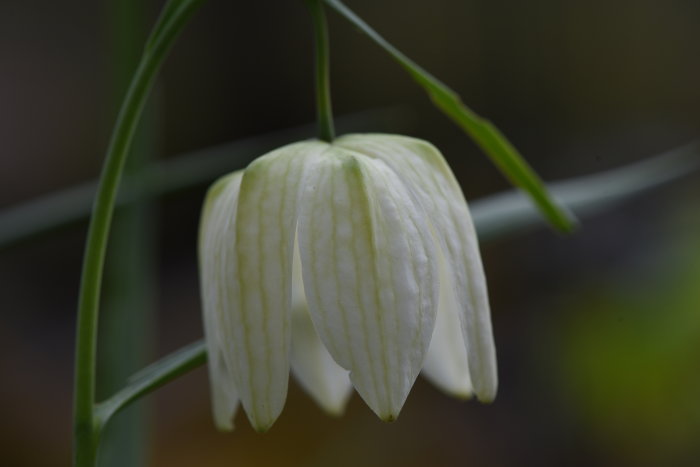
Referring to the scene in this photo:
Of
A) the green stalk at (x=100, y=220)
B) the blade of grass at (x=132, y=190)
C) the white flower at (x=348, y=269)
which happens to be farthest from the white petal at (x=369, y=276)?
the blade of grass at (x=132, y=190)

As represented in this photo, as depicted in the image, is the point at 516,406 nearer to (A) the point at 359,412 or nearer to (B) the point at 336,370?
(A) the point at 359,412

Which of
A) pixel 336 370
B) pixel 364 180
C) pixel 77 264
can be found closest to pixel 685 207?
pixel 336 370

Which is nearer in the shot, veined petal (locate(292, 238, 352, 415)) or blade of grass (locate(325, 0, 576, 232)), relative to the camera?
blade of grass (locate(325, 0, 576, 232))

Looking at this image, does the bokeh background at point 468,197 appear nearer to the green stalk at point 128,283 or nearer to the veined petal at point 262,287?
the green stalk at point 128,283

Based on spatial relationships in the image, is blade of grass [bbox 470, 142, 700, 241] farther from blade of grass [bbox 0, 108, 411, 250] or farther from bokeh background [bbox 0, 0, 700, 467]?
bokeh background [bbox 0, 0, 700, 467]

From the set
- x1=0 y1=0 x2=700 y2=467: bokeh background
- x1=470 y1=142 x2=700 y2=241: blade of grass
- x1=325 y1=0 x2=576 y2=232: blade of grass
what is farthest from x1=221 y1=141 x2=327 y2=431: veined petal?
x1=0 y1=0 x2=700 y2=467: bokeh background

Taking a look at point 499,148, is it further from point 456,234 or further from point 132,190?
point 132,190
